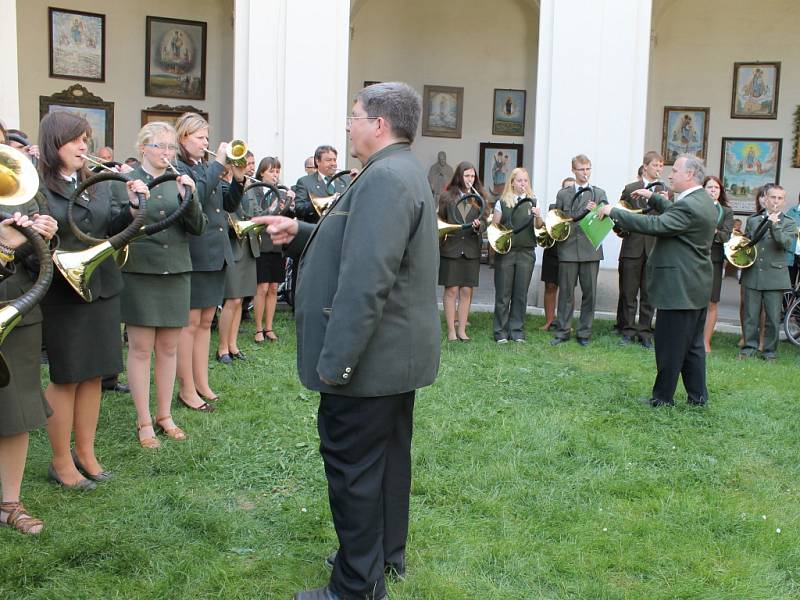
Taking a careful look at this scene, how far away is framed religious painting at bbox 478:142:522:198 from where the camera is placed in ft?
59.0

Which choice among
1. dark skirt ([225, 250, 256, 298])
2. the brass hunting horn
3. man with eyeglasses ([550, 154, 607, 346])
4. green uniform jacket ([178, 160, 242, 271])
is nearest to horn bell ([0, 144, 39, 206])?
the brass hunting horn

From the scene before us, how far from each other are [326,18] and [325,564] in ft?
30.6

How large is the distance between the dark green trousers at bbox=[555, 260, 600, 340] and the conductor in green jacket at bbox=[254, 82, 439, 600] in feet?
20.8

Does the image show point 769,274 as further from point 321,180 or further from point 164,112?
point 164,112

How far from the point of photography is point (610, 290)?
1142 cm

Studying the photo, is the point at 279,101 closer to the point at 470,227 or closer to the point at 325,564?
the point at 470,227

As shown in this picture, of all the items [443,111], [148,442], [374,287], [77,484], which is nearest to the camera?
[374,287]

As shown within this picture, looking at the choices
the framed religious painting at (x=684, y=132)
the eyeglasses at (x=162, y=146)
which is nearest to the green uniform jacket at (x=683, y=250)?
the eyeglasses at (x=162, y=146)

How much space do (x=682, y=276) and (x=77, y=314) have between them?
4.39 meters

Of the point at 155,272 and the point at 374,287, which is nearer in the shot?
the point at 374,287

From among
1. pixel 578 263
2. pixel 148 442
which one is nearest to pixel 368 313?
pixel 148 442

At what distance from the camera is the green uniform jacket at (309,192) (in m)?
8.49

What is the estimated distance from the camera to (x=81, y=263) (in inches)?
167

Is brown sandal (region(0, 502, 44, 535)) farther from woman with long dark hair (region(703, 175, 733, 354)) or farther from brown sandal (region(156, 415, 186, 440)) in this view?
woman with long dark hair (region(703, 175, 733, 354))
